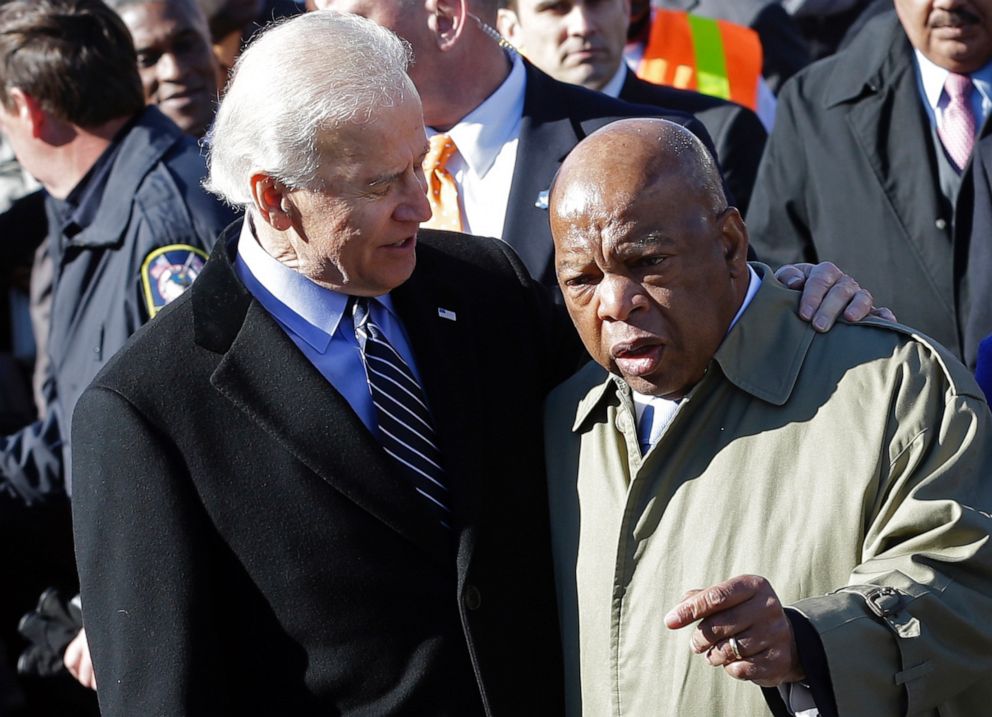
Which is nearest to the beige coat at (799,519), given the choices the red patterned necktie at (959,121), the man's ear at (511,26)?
the red patterned necktie at (959,121)

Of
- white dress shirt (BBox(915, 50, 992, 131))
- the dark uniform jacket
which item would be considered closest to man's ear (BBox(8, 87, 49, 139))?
the dark uniform jacket

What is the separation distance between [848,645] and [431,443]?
0.92 metres

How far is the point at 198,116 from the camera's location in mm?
5629

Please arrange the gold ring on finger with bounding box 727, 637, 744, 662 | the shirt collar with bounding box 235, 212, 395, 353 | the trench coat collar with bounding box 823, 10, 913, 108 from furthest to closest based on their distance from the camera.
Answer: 1. the trench coat collar with bounding box 823, 10, 913, 108
2. the shirt collar with bounding box 235, 212, 395, 353
3. the gold ring on finger with bounding box 727, 637, 744, 662

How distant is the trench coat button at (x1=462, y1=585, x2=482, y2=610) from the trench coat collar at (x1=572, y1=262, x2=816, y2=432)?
0.47 m

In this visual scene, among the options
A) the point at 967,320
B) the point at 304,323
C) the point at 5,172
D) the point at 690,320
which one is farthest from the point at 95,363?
the point at 5,172

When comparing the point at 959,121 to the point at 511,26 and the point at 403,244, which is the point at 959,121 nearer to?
the point at 511,26

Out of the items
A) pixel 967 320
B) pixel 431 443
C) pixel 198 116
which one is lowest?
pixel 198 116

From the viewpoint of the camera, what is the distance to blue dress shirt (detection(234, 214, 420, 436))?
2938mm

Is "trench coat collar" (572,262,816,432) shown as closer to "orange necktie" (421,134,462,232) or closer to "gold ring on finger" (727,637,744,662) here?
"gold ring on finger" (727,637,744,662)

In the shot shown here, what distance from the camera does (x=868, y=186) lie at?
4539mm

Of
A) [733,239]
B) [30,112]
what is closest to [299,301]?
[733,239]

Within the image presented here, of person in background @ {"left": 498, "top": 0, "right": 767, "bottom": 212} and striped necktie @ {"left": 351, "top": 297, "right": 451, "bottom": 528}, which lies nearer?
striped necktie @ {"left": 351, "top": 297, "right": 451, "bottom": 528}

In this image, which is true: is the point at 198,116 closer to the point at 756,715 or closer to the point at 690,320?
the point at 690,320
